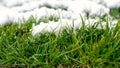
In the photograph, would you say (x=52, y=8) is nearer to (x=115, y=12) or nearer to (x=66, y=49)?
(x=115, y=12)

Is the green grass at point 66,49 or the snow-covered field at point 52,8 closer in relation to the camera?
the green grass at point 66,49

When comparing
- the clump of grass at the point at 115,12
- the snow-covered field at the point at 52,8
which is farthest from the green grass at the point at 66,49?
the clump of grass at the point at 115,12

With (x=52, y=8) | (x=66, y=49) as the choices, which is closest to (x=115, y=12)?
(x=52, y=8)

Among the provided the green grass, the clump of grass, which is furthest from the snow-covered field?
the green grass

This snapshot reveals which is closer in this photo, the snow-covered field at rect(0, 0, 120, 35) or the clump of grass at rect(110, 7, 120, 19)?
the snow-covered field at rect(0, 0, 120, 35)

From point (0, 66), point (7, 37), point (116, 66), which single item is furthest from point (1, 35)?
→ point (116, 66)

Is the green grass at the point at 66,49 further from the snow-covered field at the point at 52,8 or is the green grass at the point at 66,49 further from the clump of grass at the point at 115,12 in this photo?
the clump of grass at the point at 115,12

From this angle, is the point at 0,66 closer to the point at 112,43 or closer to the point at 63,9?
the point at 112,43

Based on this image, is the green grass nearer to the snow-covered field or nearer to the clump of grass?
the snow-covered field
